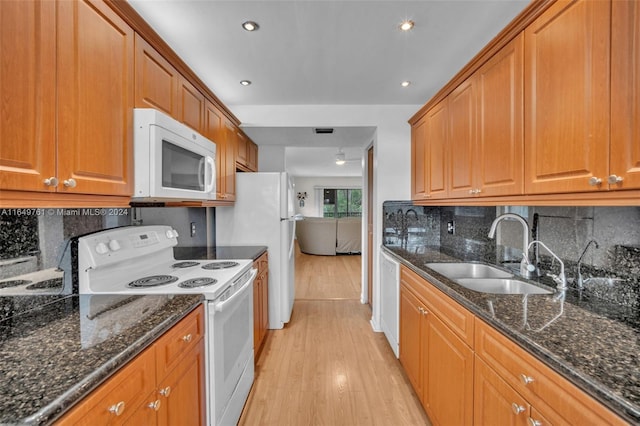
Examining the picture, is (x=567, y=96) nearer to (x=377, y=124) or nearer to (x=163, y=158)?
(x=163, y=158)

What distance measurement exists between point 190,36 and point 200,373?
1997 millimetres

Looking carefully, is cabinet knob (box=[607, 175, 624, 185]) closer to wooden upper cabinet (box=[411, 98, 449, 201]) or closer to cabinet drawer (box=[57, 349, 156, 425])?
wooden upper cabinet (box=[411, 98, 449, 201])

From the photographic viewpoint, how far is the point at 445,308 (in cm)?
153

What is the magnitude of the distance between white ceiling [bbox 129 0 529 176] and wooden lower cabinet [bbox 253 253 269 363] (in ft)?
5.30

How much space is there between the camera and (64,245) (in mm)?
1395

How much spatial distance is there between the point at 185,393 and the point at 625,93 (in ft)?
6.35

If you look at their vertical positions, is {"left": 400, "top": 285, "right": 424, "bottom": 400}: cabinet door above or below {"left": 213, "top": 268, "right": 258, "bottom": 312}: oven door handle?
below

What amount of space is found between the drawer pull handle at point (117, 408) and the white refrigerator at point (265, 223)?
2281mm

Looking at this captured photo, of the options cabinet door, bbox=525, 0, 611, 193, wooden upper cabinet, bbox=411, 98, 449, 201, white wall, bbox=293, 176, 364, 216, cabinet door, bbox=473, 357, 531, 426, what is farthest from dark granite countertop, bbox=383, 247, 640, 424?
white wall, bbox=293, 176, 364, 216

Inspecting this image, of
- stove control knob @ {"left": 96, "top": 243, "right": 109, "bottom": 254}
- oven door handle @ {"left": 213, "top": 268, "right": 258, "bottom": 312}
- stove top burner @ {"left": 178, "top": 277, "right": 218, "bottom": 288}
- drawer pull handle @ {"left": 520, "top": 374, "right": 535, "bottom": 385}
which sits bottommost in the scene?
drawer pull handle @ {"left": 520, "top": 374, "right": 535, "bottom": 385}

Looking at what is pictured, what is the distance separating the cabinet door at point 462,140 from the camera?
186 cm

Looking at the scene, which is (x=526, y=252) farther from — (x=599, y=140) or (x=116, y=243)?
(x=116, y=243)

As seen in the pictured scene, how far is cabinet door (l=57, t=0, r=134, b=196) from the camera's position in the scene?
3.41ft

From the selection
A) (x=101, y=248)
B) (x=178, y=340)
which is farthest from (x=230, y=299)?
(x=101, y=248)
